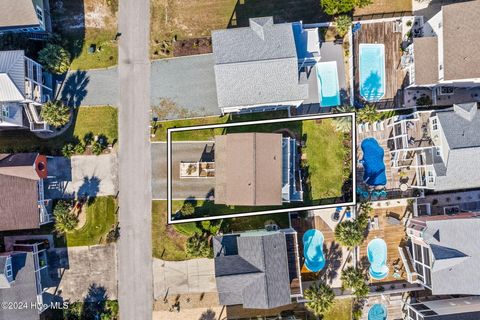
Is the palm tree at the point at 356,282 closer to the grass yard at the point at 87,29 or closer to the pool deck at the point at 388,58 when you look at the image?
the pool deck at the point at 388,58

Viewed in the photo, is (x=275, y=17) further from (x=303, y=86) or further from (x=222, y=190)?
(x=222, y=190)

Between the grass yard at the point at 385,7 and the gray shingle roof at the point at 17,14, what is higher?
the grass yard at the point at 385,7

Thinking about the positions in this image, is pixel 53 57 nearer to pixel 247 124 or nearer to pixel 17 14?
pixel 17 14

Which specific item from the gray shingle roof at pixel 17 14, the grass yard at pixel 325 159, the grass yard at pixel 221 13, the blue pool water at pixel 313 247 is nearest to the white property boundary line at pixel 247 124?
the grass yard at pixel 325 159

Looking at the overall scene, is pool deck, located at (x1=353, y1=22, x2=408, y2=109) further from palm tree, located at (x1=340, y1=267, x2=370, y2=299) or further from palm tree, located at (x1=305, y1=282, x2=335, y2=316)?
palm tree, located at (x1=305, y1=282, x2=335, y2=316)

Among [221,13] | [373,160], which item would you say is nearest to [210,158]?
[221,13]
